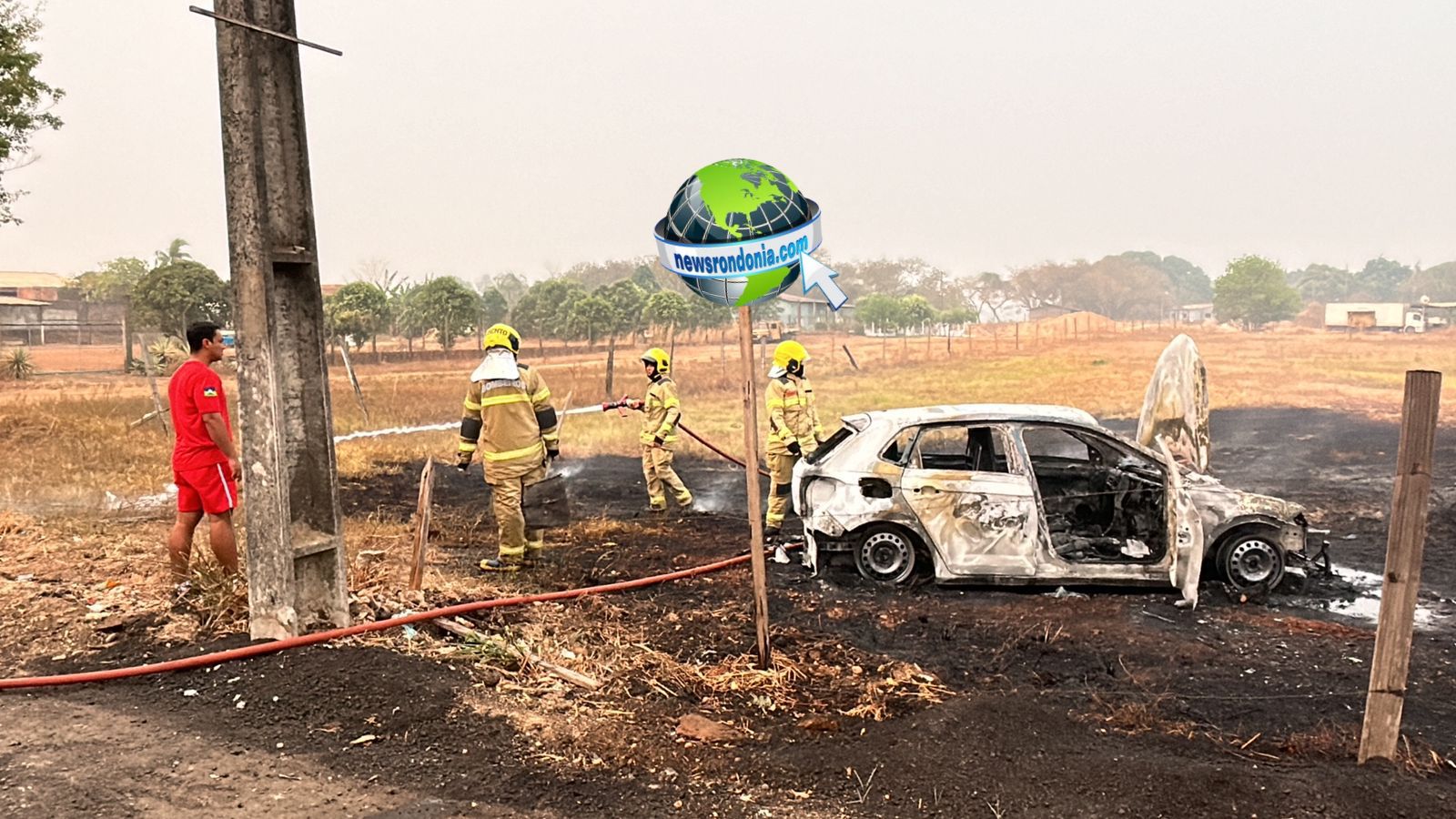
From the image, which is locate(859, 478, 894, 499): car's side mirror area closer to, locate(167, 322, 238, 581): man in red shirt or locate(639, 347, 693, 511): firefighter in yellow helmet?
locate(639, 347, 693, 511): firefighter in yellow helmet

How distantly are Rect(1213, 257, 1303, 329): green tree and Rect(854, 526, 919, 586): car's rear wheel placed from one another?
5551cm

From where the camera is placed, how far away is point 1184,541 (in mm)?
6438

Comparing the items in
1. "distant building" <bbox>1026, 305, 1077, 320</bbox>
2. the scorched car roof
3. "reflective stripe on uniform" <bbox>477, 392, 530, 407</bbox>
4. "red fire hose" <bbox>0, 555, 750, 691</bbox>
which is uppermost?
"distant building" <bbox>1026, 305, 1077, 320</bbox>

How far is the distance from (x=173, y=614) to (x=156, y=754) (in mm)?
Result: 1867

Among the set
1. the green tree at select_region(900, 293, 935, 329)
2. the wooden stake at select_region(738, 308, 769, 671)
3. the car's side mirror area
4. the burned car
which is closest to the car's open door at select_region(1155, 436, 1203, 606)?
the burned car

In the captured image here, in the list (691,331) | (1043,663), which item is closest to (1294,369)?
(691,331)

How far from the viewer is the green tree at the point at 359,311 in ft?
72.9

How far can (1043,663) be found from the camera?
5.41 metres

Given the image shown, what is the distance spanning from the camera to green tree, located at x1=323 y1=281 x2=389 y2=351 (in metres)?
22.2

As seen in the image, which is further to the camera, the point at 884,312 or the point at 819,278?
the point at 884,312

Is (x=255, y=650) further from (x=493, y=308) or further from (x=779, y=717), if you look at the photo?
(x=493, y=308)

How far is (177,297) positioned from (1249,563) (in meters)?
17.6

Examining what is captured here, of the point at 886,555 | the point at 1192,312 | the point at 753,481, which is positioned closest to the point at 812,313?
the point at 1192,312

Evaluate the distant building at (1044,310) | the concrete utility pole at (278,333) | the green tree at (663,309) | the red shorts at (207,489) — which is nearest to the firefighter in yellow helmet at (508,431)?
the red shorts at (207,489)
